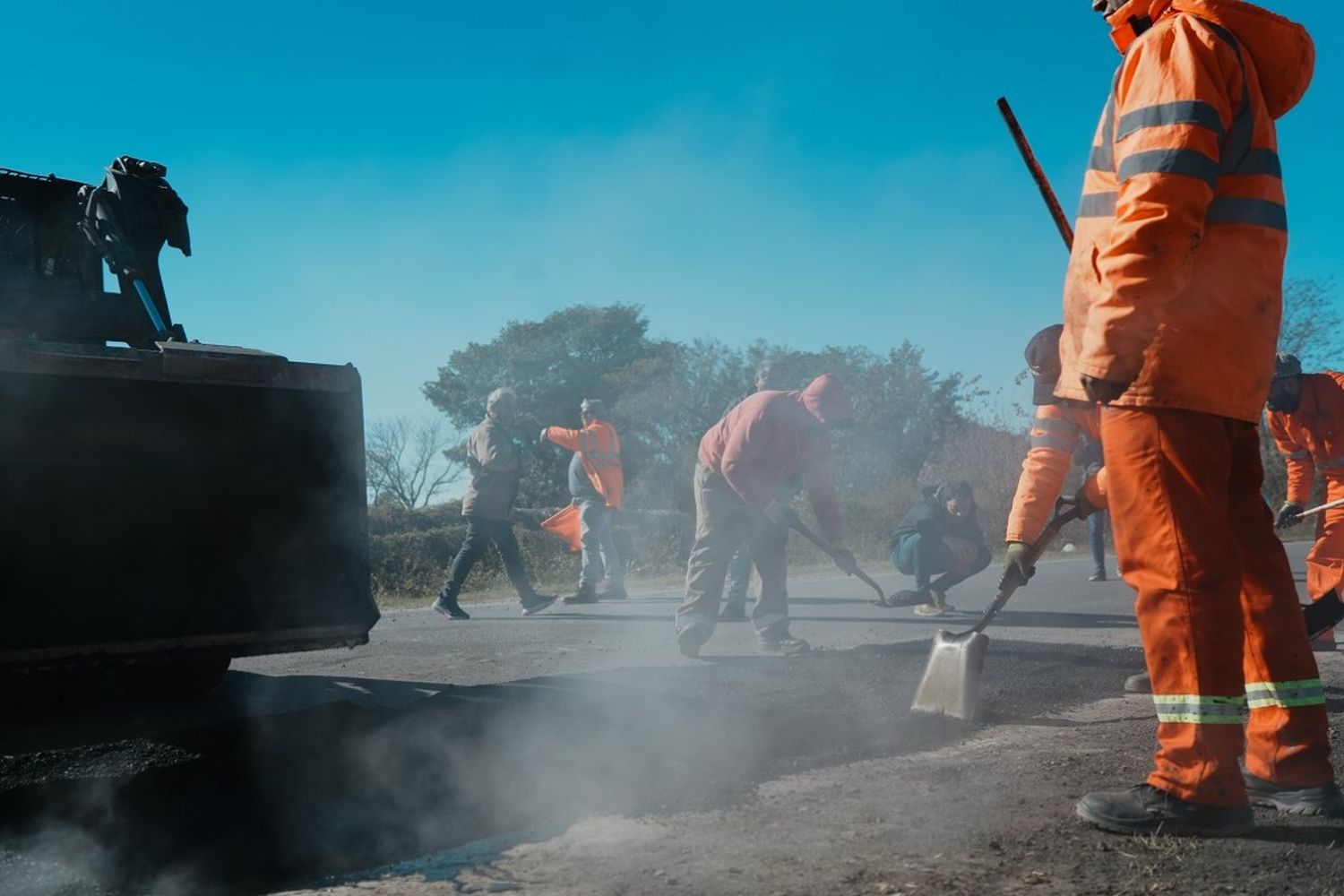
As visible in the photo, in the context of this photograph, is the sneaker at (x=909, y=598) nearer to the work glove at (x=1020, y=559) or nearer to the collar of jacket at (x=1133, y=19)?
the work glove at (x=1020, y=559)

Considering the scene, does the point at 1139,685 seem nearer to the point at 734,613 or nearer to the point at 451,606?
the point at 734,613

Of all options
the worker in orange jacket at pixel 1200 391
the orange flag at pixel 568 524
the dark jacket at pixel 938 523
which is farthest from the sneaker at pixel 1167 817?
the orange flag at pixel 568 524

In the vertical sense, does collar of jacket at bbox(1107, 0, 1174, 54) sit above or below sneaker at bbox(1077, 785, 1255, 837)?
above

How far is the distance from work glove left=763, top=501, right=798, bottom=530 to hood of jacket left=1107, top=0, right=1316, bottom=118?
3.58m

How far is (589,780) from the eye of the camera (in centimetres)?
337

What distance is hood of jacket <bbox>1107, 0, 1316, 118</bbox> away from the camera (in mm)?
2760

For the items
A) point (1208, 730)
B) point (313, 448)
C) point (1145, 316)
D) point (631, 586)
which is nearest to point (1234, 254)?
point (1145, 316)

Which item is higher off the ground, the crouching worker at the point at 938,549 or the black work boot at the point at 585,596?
the crouching worker at the point at 938,549

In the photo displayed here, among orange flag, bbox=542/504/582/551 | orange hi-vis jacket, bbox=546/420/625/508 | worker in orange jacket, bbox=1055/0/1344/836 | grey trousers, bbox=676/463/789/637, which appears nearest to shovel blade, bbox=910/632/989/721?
worker in orange jacket, bbox=1055/0/1344/836

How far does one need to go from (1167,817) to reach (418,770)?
7.29ft

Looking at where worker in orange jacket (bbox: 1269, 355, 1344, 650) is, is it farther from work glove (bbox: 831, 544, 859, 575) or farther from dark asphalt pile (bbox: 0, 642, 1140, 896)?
work glove (bbox: 831, 544, 859, 575)

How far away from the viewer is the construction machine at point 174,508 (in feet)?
12.1

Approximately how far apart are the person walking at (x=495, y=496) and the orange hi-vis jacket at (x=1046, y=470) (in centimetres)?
536

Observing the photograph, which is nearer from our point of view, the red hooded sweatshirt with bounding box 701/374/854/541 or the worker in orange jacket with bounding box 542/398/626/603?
the red hooded sweatshirt with bounding box 701/374/854/541
